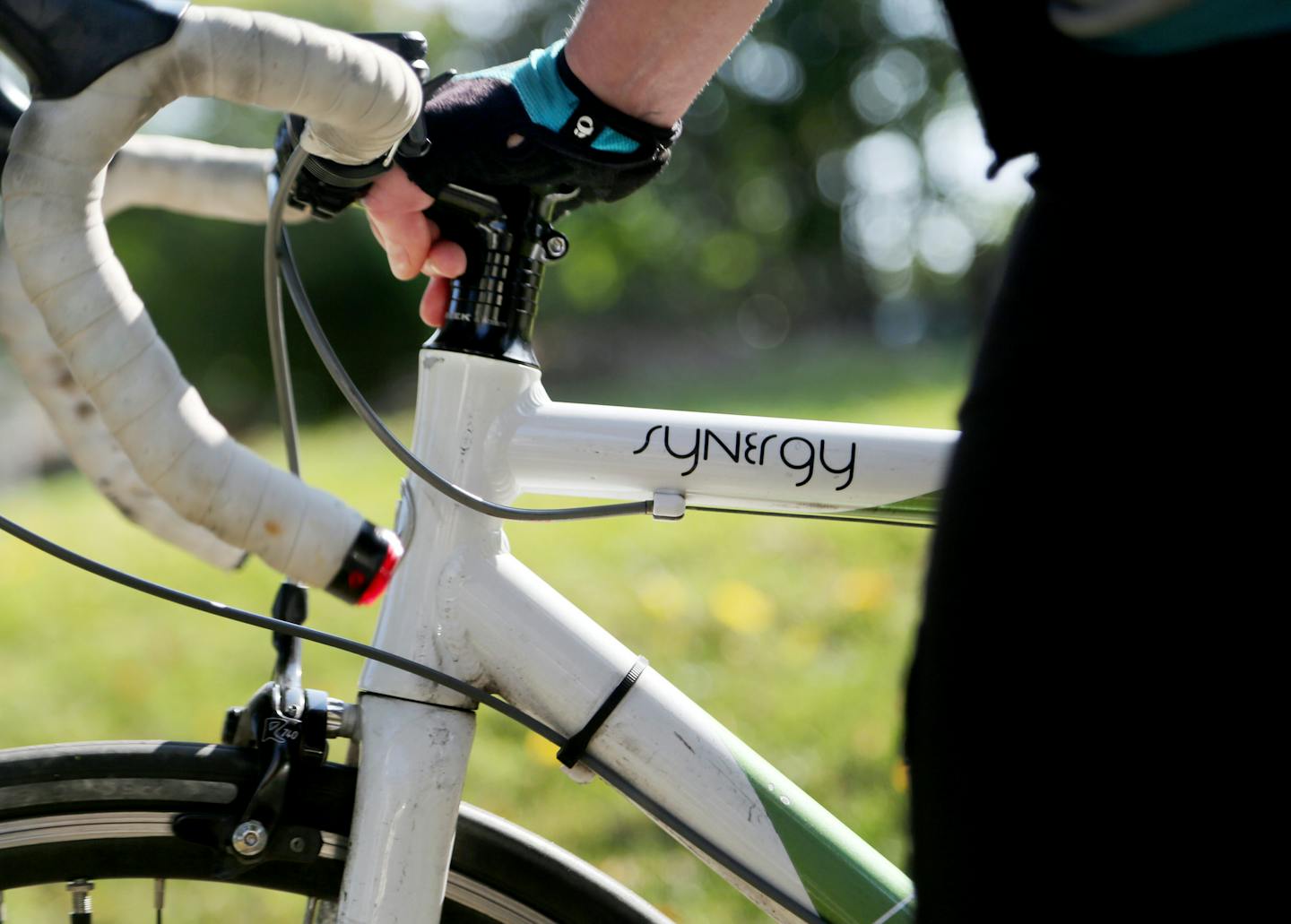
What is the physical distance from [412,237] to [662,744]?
0.47 metres

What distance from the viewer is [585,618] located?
1.08 meters

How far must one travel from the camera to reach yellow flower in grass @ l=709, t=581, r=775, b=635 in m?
3.42

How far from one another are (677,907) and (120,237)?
19.4 meters

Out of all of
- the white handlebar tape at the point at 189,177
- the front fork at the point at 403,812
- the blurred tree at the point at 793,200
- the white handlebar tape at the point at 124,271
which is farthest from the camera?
the blurred tree at the point at 793,200

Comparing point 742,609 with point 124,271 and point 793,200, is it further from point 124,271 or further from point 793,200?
point 793,200

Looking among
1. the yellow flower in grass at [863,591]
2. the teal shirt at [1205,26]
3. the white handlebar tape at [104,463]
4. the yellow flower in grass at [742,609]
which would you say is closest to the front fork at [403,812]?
the white handlebar tape at [104,463]

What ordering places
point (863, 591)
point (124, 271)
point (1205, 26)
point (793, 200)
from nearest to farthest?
point (1205, 26), point (124, 271), point (863, 591), point (793, 200)

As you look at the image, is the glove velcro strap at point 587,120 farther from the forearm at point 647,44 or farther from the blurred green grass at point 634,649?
the blurred green grass at point 634,649

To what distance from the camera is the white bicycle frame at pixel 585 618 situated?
104 cm

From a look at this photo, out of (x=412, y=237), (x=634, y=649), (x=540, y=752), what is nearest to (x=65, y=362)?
(x=412, y=237)

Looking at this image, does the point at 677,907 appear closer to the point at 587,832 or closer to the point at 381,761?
the point at 587,832

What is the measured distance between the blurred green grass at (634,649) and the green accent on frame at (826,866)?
1235mm

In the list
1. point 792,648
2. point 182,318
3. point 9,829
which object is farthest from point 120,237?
point 9,829

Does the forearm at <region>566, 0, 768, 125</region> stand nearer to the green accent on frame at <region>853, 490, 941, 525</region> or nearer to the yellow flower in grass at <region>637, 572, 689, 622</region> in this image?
the green accent on frame at <region>853, 490, 941, 525</region>
